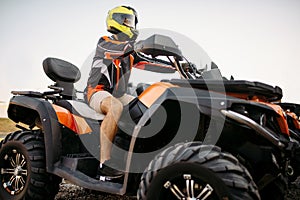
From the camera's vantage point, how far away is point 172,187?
2604mm

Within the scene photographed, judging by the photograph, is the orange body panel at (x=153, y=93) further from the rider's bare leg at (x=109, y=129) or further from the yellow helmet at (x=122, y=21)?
the yellow helmet at (x=122, y=21)

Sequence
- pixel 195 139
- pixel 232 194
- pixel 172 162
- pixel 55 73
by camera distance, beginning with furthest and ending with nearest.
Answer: pixel 55 73 < pixel 195 139 < pixel 172 162 < pixel 232 194

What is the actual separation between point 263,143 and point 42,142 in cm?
260

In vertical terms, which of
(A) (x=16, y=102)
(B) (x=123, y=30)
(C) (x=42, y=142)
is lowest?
(C) (x=42, y=142)

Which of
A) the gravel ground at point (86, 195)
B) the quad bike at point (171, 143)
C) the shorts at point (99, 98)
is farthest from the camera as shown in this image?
the gravel ground at point (86, 195)

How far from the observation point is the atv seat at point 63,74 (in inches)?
182

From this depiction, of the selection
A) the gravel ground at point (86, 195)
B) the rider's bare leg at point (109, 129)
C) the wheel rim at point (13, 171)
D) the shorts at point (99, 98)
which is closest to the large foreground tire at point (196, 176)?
the rider's bare leg at point (109, 129)

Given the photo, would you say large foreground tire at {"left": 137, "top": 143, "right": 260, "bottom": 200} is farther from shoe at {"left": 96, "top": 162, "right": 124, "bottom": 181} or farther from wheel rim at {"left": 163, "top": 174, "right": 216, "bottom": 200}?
shoe at {"left": 96, "top": 162, "right": 124, "bottom": 181}

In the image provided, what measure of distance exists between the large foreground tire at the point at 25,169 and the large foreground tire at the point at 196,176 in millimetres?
1781

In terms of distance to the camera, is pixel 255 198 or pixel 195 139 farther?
pixel 195 139

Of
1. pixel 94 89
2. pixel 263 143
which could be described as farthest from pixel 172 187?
pixel 94 89

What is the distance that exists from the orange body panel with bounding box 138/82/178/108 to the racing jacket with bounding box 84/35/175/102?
2.57 ft

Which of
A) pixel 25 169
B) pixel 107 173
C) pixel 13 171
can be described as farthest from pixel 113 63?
pixel 13 171

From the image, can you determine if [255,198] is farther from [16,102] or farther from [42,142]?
[16,102]
